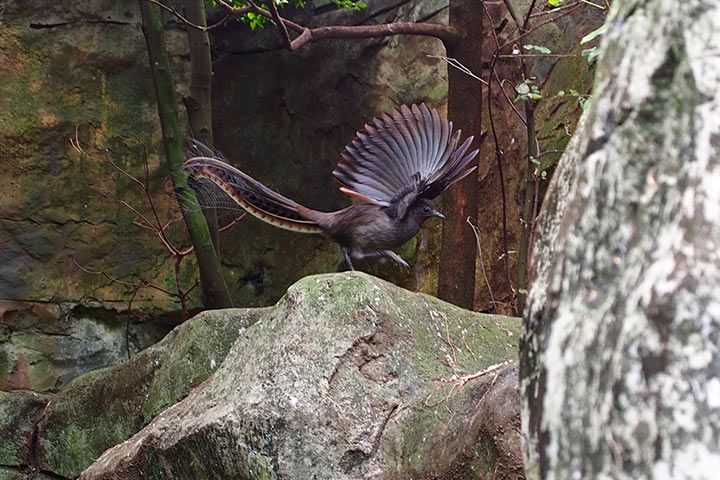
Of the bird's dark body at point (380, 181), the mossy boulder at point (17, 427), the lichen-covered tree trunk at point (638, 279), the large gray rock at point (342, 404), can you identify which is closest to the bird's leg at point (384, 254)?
the bird's dark body at point (380, 181)

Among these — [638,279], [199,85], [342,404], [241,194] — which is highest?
[199,85]

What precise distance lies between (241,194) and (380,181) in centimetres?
66

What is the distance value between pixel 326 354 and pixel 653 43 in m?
1.79

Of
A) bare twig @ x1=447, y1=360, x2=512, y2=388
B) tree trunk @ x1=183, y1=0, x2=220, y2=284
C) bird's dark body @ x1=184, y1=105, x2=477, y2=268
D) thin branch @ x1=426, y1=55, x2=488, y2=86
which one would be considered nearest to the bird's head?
bird's dark body @ x1=184, y1=105, x2=477, y2=268

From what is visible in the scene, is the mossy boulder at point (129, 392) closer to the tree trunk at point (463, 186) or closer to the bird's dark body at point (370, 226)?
the bird's dark body at point (370, 226)

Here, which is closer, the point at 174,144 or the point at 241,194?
the point at 241,194

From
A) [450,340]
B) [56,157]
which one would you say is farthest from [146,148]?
[450,340]

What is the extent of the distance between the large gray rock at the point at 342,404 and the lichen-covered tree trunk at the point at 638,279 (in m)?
1.23

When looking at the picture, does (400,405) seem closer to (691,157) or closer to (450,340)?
(450,340)

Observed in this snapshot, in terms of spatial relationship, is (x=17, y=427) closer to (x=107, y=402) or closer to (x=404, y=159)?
(x=107, y=402)

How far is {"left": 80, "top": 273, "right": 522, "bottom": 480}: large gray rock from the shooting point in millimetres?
2572

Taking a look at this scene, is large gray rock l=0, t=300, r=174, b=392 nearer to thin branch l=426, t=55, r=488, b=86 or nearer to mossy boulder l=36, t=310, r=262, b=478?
mossy boulder l=36, t=310, r=262, b=478

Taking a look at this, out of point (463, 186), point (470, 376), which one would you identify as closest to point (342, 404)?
point (470, 376)

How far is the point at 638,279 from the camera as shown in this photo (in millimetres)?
1110
